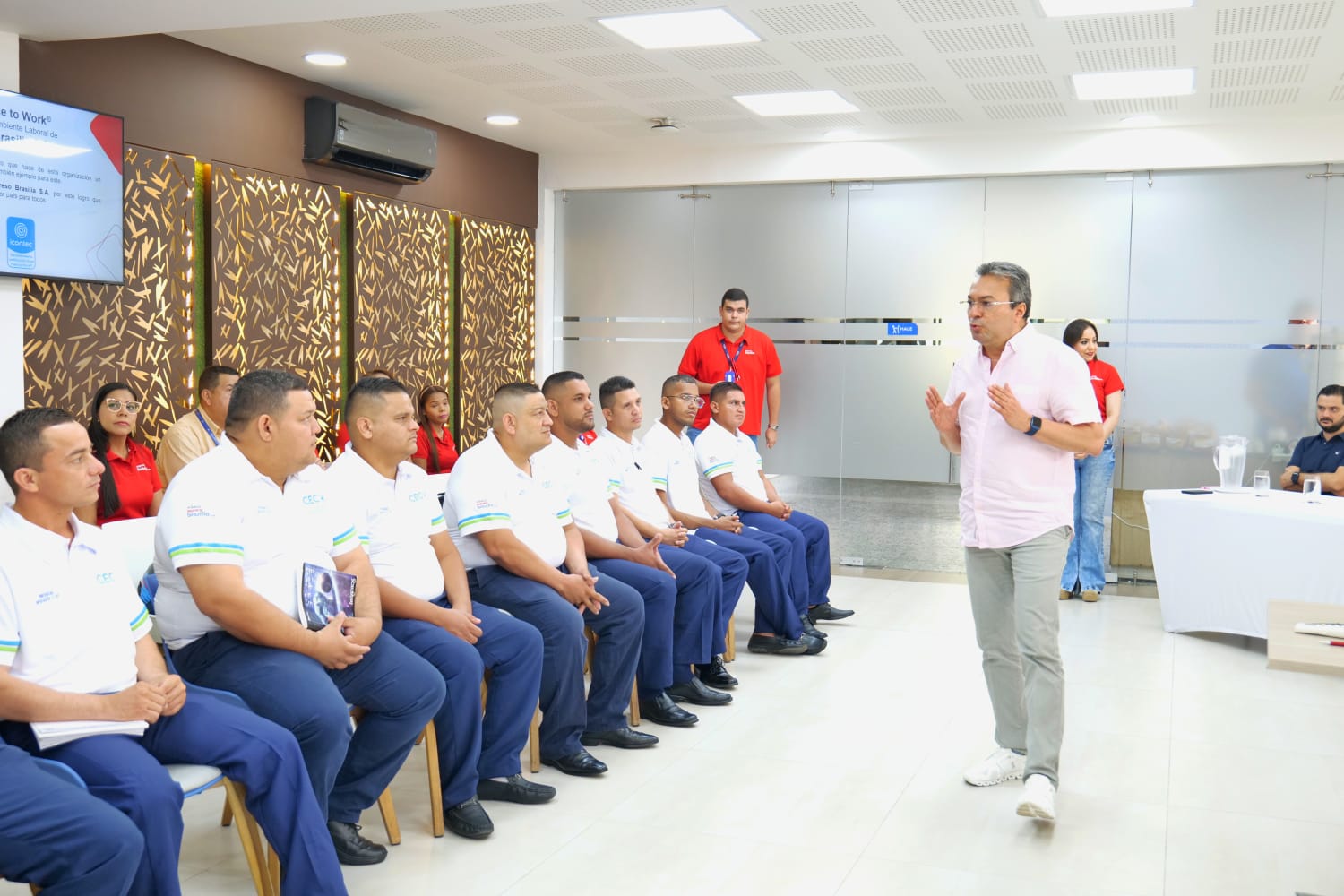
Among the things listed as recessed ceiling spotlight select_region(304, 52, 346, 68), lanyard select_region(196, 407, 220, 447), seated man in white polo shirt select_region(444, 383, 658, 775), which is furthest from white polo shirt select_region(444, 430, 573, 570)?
recessed ceiling spotlight select_region(304, 52, 346, 68)

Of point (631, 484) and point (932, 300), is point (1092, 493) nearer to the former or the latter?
point (932, 300)

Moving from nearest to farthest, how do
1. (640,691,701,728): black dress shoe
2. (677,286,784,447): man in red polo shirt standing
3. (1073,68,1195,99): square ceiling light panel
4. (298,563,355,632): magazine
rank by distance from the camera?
(298,563,355,632): magazine, (640,691,701,728): black dress shoe, (1073,68,1195,99): square ceiling light panel, (677,286,784,447): man in red polo shirt standing

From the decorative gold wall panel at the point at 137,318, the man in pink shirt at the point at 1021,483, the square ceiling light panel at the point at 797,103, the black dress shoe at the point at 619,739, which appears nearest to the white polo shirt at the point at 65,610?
the black dress shoe at the point at 619,739

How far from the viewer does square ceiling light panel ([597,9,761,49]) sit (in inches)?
216

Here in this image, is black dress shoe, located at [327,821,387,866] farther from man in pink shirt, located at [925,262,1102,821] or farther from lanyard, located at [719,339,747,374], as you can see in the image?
lanyard, located at [719,339,747,374]

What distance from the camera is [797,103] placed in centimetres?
729

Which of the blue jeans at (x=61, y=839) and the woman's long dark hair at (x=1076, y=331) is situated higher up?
the woman's long dark hair at (x=1076, y=331)

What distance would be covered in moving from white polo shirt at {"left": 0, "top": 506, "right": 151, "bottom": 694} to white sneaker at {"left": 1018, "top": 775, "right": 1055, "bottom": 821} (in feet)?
8.34

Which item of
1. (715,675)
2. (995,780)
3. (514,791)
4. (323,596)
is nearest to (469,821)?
(514,791)

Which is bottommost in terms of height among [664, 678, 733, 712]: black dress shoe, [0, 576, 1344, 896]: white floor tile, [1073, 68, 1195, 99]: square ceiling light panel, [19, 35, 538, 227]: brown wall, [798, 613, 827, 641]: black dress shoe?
[0, 576, 1344, 896]: white floor tile

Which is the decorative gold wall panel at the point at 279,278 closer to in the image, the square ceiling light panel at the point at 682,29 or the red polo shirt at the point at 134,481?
the red polo shirt at the point at 134,481

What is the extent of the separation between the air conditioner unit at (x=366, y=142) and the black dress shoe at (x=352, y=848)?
4.54m

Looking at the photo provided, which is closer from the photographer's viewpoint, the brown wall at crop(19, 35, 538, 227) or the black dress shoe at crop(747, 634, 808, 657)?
the brown wall at crop(19, 35, 538, 227)

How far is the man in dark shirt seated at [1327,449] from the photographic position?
6.57 metres
